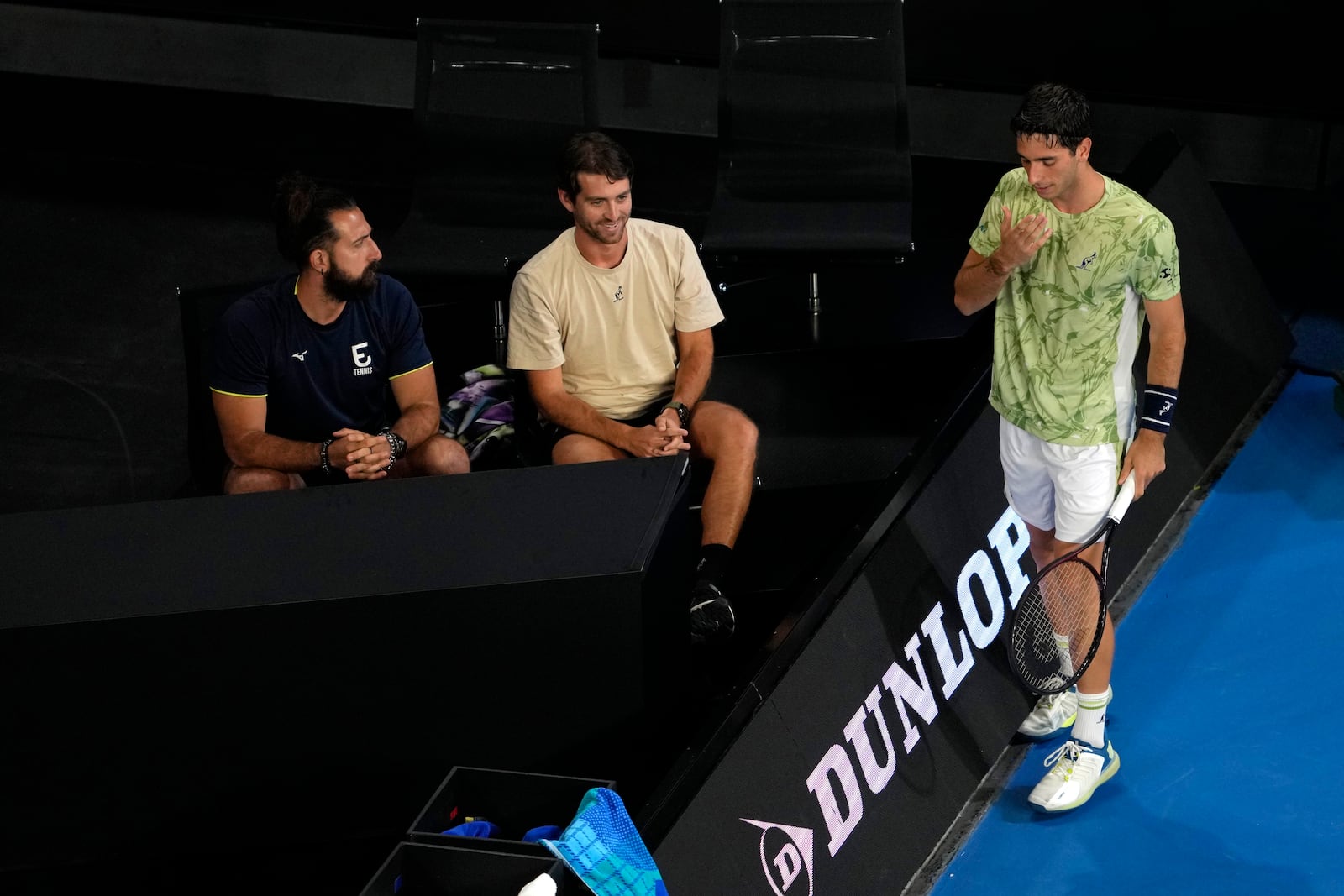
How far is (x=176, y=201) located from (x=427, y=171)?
77.7 inches

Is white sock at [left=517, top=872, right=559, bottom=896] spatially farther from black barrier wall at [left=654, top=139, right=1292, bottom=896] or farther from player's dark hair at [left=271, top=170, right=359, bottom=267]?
player's dark hair at [left=271, top=170, right=359, bottom=267]

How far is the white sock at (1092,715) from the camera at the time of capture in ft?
11.4

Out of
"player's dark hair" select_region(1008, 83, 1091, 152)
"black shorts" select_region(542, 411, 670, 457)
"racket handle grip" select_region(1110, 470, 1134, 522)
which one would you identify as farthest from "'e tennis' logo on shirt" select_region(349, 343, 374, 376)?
"racket handle grip" select_region(1110, 470, 1134, 522)

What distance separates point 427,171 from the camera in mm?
5043

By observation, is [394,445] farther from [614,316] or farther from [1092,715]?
[1092,715]

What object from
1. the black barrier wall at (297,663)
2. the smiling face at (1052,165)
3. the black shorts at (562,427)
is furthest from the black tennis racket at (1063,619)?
the black shorts at (562,427)

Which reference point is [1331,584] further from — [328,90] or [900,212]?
[328,90]

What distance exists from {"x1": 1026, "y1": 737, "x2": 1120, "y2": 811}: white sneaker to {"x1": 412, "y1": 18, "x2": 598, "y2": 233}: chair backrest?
2.49m

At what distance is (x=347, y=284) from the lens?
147 inches

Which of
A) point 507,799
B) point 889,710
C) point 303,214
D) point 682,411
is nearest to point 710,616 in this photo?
point 889,710

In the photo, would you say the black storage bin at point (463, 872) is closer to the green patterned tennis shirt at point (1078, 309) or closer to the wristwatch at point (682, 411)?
the green patterned tennis shirt at point (1078, 309)

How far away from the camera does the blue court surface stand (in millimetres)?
3299

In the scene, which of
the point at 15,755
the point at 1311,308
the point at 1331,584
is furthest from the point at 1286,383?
the point at 15,755

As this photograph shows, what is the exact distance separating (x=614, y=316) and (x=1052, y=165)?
129cm
